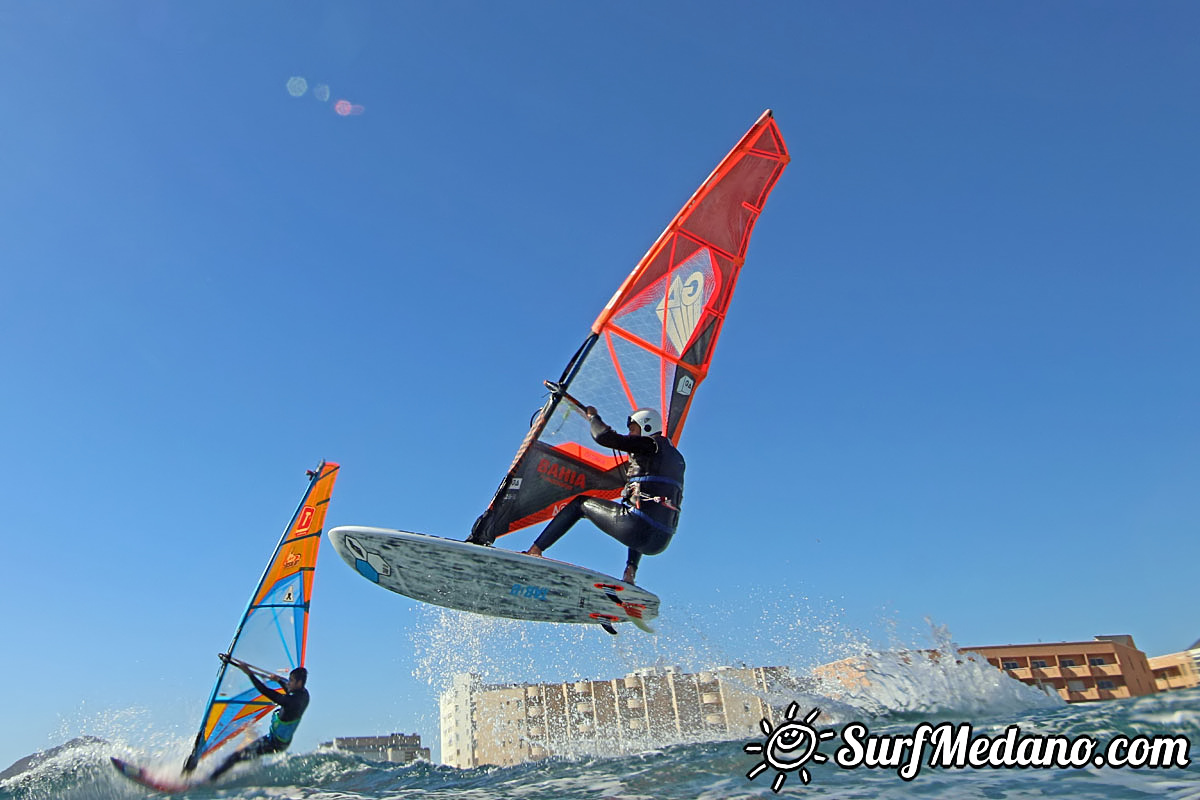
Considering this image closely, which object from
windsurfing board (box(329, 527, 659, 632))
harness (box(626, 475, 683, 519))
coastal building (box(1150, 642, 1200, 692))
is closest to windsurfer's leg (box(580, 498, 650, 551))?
harness (box(626, 475, 683, 519))

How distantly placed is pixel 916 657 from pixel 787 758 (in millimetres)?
4375

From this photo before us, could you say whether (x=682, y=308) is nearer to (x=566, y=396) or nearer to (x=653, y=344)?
(x=653, y=344)

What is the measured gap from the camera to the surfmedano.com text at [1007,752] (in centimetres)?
548

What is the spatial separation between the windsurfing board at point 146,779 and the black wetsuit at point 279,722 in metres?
1.75

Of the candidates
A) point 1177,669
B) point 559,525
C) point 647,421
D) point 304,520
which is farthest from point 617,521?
point 1177,669

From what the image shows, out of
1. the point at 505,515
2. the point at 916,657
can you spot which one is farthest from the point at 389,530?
the point at 916,657

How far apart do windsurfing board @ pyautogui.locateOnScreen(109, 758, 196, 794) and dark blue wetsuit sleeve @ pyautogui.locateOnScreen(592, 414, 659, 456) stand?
9.81 meters

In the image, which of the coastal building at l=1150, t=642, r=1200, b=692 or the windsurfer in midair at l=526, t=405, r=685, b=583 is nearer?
the windsurfer in midair at l=526, t=405, r=685, b=583

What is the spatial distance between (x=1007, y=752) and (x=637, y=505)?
3.76 meters

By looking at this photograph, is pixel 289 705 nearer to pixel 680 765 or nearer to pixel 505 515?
pixel 505 515

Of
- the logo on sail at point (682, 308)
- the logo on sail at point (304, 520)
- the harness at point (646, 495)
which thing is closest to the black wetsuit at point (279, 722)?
the logo on sail at point (304, 520)

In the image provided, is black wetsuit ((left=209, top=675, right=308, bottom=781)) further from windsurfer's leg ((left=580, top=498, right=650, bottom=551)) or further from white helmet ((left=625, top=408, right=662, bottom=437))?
white helmet ((left=625, top=408, right=662, bottom=437))

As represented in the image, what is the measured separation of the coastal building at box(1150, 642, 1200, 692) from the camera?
2024 inches

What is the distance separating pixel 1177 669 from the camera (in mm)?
53312
